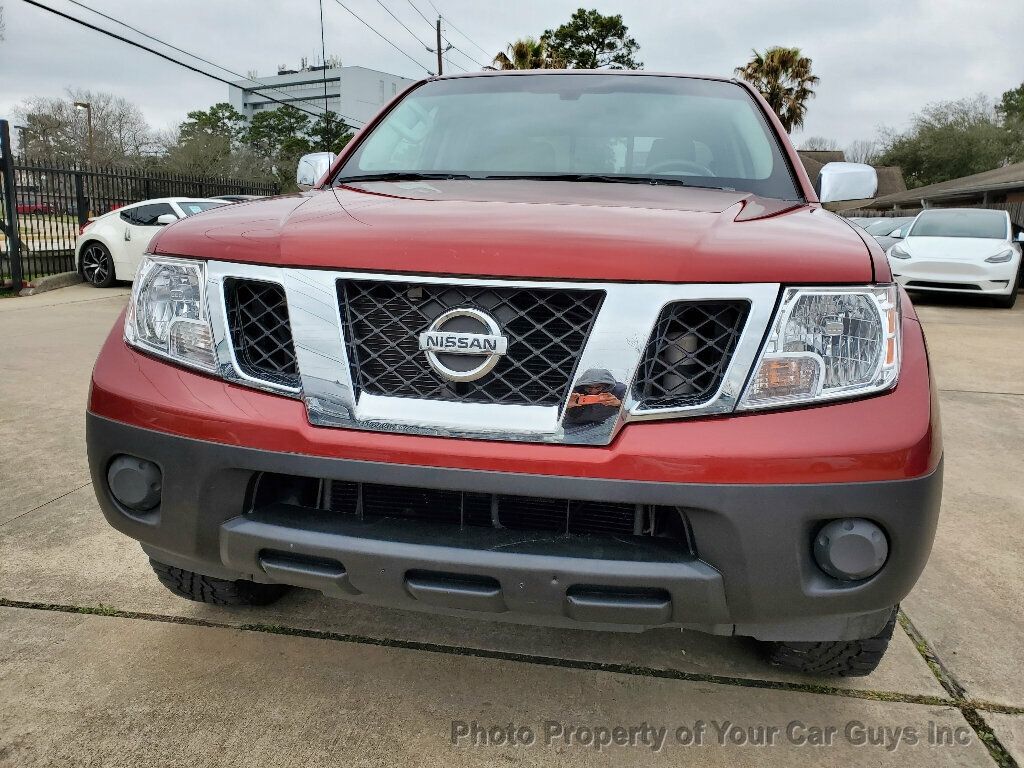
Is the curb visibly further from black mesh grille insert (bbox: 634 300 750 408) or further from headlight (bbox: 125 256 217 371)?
black mesh grille insert (bbox: 634 300 750 408)

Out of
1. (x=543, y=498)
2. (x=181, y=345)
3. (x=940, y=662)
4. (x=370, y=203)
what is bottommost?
(x=940, y=662)

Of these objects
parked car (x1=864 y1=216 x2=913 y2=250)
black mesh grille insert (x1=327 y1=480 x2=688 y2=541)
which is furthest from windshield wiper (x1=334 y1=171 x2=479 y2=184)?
parked car (x1=864 y1=216 x2=913 y2=250)

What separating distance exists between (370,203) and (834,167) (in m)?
1.79

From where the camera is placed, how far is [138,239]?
1073 cm

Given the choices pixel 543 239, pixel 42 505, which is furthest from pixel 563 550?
pixel 42 505

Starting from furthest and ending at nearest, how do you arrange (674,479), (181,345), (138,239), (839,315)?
(138,239), (181,345), (839,315), (674,479)

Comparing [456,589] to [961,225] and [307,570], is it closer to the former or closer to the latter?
[307,570]

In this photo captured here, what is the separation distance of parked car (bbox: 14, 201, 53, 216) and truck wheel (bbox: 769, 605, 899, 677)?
11.4 meters

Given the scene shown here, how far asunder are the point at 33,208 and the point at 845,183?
37.9 ft

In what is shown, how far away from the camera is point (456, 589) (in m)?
1.55

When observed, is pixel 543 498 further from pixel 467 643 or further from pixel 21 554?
pixel 21 554

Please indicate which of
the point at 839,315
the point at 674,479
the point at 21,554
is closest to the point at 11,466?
the point at 21,554

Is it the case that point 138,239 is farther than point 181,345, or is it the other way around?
point 138,239

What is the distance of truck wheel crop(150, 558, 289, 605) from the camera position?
211 cm
